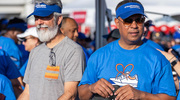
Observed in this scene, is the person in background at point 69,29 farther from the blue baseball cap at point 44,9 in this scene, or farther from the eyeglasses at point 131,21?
the eyeglasses at point 131,21

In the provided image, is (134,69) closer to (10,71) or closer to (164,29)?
(10,71)

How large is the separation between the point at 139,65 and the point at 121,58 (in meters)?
0.17

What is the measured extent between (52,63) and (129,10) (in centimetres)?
92

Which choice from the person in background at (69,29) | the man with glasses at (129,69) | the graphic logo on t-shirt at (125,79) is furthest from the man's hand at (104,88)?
the person in background at (69,29)

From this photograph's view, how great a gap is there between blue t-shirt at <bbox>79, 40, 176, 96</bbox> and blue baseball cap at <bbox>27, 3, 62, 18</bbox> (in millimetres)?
806

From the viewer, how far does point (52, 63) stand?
3076 mm

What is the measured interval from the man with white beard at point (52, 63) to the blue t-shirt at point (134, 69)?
0.29m

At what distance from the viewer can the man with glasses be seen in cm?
243

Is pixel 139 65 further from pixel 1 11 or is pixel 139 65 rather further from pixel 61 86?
pixel 1 11

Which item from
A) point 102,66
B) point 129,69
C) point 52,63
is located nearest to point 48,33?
point 52,63

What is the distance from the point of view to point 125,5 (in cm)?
278

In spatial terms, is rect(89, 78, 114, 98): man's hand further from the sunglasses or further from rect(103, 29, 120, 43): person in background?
rect(103, 29, 120, 43): person in background

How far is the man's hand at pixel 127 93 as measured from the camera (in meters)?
2.34

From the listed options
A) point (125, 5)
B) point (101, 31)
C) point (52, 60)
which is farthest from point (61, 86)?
point (101, 31)
